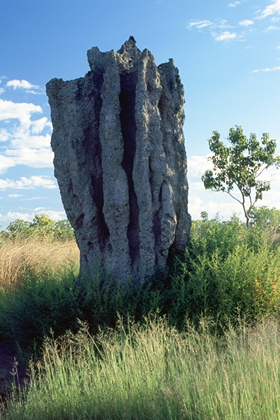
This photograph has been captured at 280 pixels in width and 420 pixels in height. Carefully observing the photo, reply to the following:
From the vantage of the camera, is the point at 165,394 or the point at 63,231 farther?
the point at 63,231

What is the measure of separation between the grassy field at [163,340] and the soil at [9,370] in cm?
17

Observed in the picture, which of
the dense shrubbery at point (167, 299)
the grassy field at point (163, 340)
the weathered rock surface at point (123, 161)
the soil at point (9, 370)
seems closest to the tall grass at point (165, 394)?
the grassy field at point (163, 340)

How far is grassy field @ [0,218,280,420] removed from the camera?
13.1 feet

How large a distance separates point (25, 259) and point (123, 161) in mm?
5676

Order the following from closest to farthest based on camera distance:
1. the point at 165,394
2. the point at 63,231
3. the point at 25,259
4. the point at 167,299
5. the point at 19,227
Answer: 1. the point at 165,394
2. the point at 167,299
3. the point at 25,259
4. the point at 19,227
5. the point at 63,231

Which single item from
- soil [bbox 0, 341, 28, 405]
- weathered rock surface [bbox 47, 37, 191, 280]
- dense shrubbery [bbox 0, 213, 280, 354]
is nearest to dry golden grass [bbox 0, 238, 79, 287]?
soil [bbox 0, 341, 28, 405]

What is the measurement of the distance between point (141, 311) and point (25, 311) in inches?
73.8

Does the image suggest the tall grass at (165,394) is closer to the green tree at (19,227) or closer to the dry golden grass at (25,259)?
the dry golden grass at (25,259)

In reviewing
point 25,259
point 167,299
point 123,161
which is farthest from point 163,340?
point 25,259

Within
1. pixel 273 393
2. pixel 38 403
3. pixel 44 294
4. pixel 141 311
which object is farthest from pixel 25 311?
pixel 273 393

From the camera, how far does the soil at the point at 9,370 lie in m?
5.83

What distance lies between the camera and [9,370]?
21.9 feet

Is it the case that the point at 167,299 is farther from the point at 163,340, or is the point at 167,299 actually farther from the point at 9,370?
the point at 9,370

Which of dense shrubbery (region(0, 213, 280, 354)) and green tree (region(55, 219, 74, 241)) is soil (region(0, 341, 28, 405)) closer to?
dense shrubbery (region(0, 213, 280, 354))
